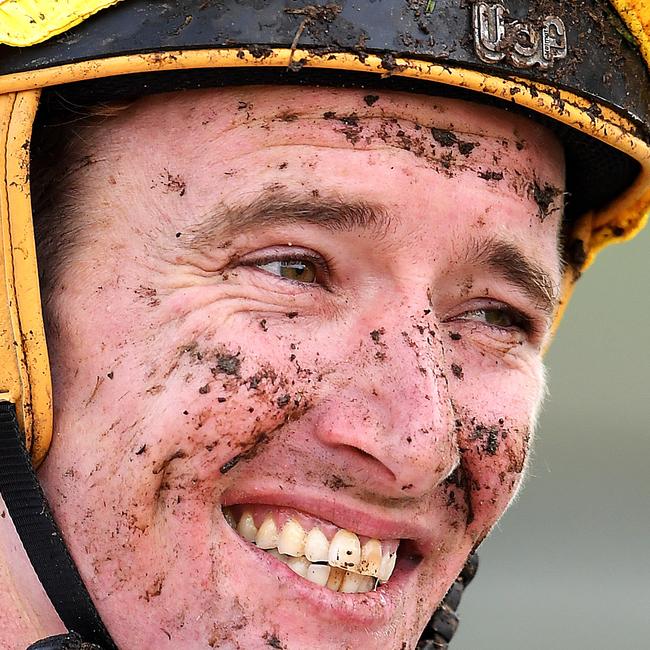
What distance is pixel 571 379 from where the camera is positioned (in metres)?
7.37

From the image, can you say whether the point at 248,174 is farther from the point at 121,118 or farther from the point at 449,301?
the point at 449,301

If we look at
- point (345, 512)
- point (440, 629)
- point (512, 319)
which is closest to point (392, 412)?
point (345, 512)

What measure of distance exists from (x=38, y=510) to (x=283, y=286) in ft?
1.96

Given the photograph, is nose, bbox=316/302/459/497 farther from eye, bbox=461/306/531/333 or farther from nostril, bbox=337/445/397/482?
eye, bbox=461/306/531/333

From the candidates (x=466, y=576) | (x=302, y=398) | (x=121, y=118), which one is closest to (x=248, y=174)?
(x=121, y=118)

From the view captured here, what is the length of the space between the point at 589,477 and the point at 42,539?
19.2 feet

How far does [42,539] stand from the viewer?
218 centimetres

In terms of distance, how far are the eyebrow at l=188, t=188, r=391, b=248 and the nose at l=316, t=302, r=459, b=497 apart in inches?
6.7

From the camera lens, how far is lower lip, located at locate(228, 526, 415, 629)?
2223 mm

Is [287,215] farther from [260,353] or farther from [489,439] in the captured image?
[489,439]

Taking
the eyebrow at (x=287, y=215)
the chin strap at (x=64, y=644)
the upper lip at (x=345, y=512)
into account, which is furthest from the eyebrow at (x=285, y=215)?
the chin strap at (x=64, y=644)

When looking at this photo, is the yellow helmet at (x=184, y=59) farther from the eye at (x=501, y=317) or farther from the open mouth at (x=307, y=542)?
the eye at (x=501, y=317)

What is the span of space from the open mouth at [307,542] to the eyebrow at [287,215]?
20.0 inches

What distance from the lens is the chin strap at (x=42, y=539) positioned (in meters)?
2.17
